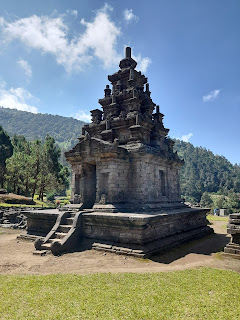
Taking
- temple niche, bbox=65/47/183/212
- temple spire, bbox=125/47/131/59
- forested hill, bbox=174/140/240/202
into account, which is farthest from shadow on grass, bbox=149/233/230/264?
forested hill, bbox=174/140/240/202

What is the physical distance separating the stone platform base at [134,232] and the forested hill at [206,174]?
103 metres

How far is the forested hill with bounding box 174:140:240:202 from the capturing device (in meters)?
121

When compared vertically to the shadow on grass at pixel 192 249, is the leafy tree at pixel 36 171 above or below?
above

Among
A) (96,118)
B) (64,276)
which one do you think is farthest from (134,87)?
(64,276)

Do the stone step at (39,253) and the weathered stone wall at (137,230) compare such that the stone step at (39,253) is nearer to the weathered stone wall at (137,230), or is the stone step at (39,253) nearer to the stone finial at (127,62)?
the weathered stone wall at (137,230)

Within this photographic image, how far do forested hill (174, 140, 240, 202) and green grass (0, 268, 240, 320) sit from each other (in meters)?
109

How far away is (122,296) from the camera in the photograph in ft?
19.1

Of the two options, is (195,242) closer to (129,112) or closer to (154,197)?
(154,197)

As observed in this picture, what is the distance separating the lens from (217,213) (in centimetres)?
3722

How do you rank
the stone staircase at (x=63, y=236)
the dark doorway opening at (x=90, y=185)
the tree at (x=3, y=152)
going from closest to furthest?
the stone staircase at (x=63, y=236)
the dark doorway opening at (x=90, y=185)
the tree at (x=3, y=152)

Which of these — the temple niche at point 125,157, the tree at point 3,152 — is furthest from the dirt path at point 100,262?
the tree at point 3,152

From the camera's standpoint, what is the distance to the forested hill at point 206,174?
12062cm

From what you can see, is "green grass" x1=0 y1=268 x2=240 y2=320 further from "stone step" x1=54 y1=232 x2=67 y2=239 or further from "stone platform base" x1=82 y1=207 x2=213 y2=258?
"stone step" x1=54 y1=232 x2=67 y2=239

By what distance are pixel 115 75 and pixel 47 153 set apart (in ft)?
92.6
